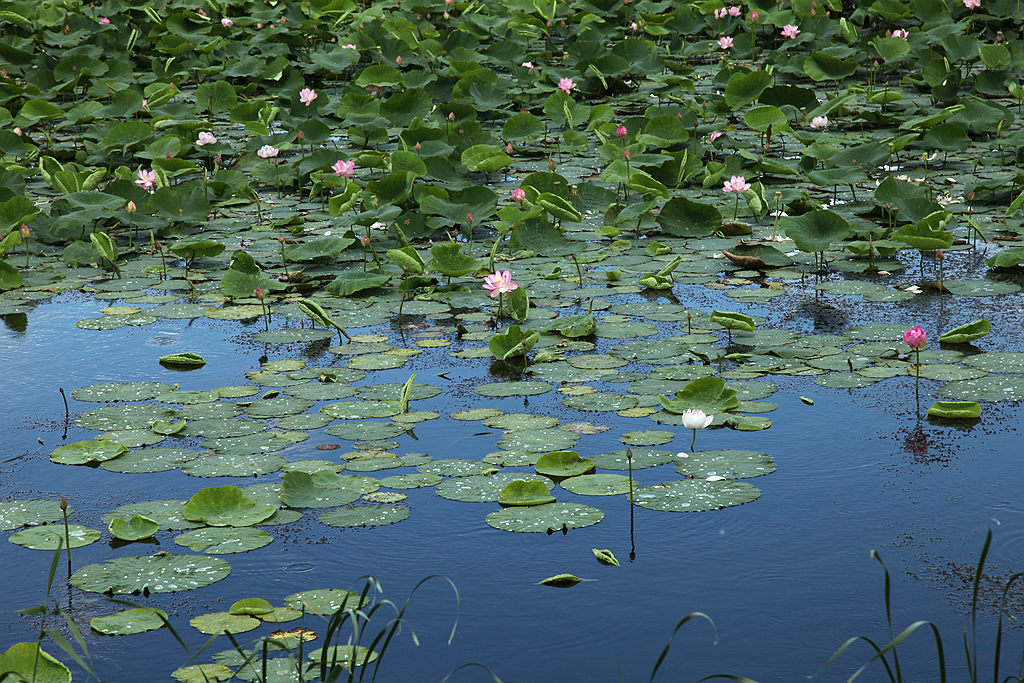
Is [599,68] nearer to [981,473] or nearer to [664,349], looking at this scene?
[664,349]

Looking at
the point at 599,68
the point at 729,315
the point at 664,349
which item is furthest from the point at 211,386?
the point at 599,68

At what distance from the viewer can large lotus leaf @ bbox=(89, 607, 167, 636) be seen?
2.11 metres

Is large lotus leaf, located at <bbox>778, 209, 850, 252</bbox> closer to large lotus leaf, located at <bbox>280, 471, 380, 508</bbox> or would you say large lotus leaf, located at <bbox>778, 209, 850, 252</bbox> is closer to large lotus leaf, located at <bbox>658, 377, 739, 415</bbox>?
large lotus leaf, located at <bbox>658, 377, 739, 415</bbox>

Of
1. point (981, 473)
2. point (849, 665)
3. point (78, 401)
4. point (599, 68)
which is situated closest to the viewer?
point (849, 665)

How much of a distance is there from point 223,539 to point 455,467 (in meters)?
0.67

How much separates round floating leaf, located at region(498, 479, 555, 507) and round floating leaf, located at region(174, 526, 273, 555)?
61 cm

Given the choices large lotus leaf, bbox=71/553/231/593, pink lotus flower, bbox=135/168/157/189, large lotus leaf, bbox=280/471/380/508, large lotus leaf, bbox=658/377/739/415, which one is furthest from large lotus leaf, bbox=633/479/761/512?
pink lotus flower, bbox=135/168/157/189

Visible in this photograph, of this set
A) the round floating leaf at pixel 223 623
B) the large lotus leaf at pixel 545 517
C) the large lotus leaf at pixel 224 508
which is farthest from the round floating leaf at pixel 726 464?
the round floating leaf at pixel 223 623

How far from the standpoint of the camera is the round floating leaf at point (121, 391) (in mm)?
3404

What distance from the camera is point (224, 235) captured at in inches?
215

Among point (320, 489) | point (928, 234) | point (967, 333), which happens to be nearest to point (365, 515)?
point (320, 489)

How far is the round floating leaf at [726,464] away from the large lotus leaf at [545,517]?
35 centimetres

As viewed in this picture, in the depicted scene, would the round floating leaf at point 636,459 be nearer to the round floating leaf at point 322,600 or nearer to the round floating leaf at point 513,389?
the round floating leaf at point 513,389

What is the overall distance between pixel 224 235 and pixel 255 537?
3.30 meters
